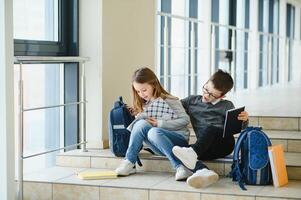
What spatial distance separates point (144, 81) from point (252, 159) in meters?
0.90

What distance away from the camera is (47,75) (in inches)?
188

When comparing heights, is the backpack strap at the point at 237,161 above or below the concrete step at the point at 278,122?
below

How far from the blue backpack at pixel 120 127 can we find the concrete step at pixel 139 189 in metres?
0.25

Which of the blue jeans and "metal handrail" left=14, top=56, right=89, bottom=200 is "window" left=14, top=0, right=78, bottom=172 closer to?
"metal handrail" left=14, top=56, right=89, bottom=200

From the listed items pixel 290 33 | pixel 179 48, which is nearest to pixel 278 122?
pixel 179 48

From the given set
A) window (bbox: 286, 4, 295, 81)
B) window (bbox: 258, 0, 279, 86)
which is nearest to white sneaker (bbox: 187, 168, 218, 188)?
window (bbox: 258, 0, 279, 86)

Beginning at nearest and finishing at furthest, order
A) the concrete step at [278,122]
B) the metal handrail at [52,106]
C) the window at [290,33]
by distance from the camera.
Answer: the metal handrail at [52,106] → the concrete step at [278,122] → the window at [290,33]

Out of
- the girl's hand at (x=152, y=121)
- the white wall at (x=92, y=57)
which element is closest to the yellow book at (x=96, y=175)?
the girl's hand at (x=152, y=121)

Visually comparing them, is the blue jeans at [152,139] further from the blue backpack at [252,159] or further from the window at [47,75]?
the window at [47,75]

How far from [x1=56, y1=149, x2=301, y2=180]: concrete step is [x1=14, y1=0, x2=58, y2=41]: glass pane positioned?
94cm

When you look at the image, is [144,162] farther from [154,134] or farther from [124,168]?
[154,134]

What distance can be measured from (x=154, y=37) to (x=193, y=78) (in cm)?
181

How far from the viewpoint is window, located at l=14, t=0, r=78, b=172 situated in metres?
4.46

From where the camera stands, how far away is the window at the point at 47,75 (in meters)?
4.46
